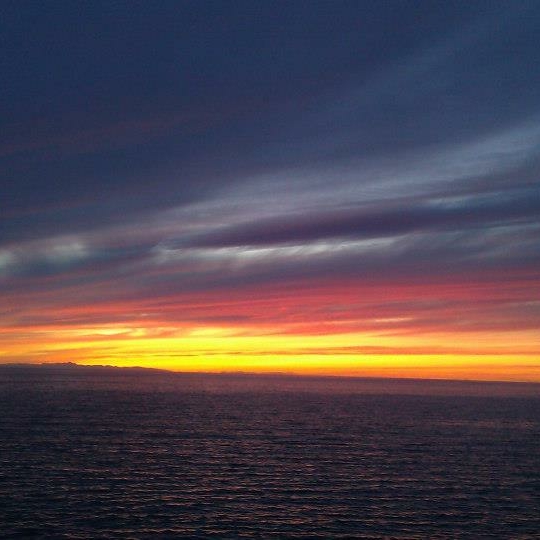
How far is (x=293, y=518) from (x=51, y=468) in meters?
26.0

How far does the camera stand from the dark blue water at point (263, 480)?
4134 cm

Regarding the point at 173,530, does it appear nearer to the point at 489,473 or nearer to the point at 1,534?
the point at 1,534

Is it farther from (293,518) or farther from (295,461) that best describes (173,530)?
(295,461)

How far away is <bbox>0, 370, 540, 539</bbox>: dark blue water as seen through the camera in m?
41.3

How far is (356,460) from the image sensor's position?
210 ft

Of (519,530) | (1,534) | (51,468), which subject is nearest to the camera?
(1,534)

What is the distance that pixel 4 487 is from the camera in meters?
49.3

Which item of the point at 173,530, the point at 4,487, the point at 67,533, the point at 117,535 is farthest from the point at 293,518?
the point at 4,487

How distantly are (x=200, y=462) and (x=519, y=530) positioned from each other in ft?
106

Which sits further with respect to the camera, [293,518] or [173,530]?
[293,518]

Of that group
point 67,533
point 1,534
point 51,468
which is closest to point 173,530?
point 67,533

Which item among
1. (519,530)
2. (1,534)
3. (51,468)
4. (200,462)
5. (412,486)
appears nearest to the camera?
(1,534)

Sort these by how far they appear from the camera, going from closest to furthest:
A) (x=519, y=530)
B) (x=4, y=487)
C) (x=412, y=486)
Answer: (x=519, y=530) < (x=4, y=487) < (x=412, y=486)

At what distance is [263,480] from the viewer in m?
54.1
